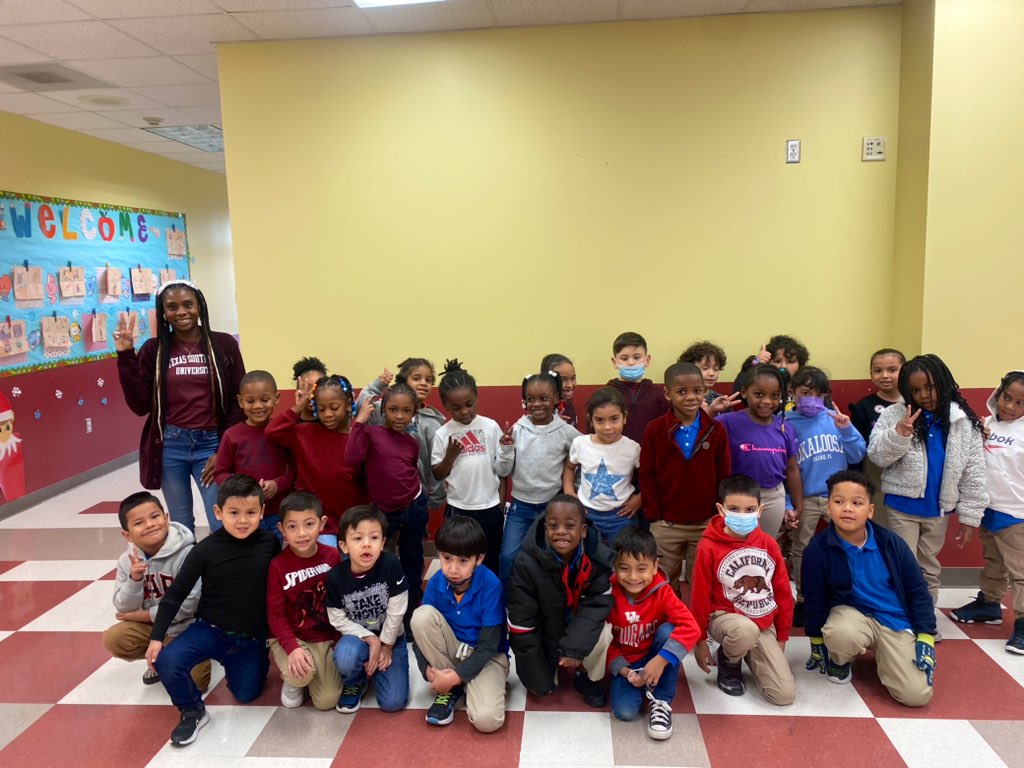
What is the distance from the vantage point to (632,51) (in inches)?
136

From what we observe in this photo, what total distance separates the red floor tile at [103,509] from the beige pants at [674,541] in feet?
12.2

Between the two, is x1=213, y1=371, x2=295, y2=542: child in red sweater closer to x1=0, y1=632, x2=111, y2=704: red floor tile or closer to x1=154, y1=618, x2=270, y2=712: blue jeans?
x1=154, y1=618, x2=270, y2=712: blue jeans

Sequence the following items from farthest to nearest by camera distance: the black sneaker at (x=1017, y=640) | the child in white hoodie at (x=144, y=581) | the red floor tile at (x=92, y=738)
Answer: the black sneaker at (x=1017, y=640) < the child in white hoodie at (x=144, y=581) < the red floor tile at (x=92, y=738)

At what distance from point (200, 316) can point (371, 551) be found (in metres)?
1.43

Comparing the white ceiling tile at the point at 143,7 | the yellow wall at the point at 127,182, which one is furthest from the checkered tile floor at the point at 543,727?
the yellow wall at the point at 127,182

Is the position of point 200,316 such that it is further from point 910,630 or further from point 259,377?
point 910,630

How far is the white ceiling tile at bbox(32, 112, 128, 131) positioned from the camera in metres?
4.90

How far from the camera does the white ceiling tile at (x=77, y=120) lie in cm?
490

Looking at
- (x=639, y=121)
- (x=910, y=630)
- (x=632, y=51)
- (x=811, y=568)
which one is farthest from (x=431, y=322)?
(x=910, y=630)

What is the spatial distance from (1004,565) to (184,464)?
350 cm

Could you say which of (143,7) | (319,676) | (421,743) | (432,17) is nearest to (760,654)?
(421,743)

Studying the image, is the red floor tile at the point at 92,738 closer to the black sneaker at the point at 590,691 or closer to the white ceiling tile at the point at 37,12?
the black sneaker at the point at 590,691

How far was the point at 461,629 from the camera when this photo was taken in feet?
7.95

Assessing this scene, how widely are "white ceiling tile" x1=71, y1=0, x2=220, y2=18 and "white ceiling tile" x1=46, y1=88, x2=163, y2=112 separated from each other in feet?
4.24
